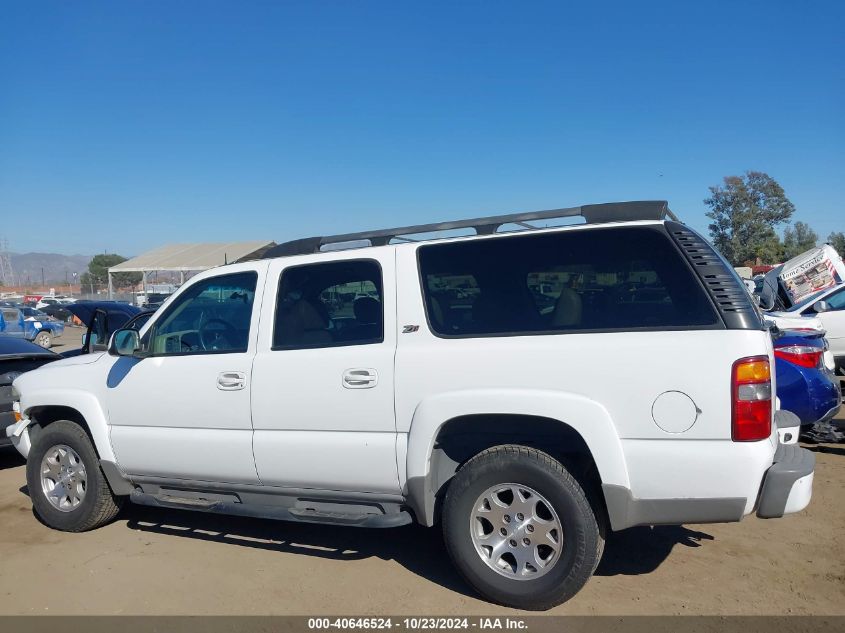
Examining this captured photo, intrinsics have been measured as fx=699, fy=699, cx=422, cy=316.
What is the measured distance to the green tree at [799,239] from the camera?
51156 mm

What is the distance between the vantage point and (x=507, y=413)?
3641 mm

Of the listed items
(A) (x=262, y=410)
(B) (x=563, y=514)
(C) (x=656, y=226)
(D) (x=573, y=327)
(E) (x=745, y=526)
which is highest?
(C) (x=656, y=226)

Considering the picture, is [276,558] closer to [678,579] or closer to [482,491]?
[482,491]

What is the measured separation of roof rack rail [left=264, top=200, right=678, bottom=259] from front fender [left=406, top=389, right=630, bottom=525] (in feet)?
3.29

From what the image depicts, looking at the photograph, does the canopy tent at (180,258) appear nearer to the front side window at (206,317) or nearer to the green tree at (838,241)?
the front side window at (206,317)

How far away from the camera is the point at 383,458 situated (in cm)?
396

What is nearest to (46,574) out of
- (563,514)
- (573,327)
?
(563,514)

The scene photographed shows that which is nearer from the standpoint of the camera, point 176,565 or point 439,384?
point 439,384

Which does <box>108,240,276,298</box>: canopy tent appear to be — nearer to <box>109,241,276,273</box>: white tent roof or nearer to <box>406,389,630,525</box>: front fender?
<box>109,241,276,273</box>: white tent roof

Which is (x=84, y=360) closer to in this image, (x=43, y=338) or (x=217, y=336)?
(x=217, y=336)

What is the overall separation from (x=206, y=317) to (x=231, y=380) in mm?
719

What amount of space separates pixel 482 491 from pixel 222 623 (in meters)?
1.56

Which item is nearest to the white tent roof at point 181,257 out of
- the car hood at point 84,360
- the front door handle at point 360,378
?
the car hood at point 84,360

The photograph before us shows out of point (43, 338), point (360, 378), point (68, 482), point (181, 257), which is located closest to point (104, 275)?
point (181, 257)
